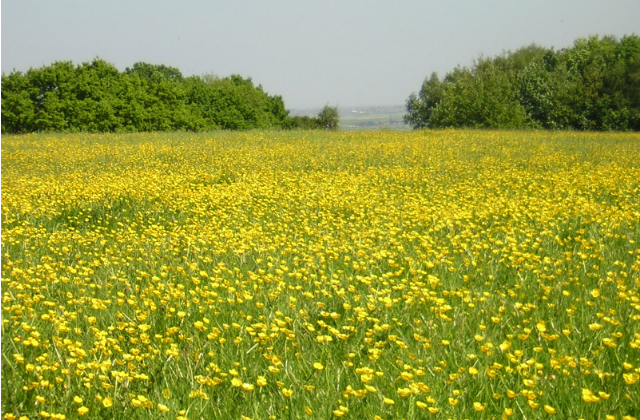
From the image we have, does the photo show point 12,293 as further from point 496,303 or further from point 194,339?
point 496,303

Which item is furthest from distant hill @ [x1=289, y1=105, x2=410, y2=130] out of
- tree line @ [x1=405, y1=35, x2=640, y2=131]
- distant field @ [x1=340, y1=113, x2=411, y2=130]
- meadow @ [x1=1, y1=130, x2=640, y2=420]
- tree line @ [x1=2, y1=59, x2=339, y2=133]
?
meadow @ [x1=1, y1=130, x2=640, y2=420]

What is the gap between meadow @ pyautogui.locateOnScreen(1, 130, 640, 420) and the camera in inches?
98.1

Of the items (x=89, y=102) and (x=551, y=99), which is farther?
(x=551, y=99)

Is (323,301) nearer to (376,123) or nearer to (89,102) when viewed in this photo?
(89,102)

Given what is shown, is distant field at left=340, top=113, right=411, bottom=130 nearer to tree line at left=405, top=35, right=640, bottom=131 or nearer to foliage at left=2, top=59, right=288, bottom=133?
tree line at left=405, top=35, right=640, bottom=131

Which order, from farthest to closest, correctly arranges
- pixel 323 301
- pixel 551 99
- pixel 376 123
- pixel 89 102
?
pixel 376 123 → pixel 551 99 → pixel 89 102 → pixel 323 301

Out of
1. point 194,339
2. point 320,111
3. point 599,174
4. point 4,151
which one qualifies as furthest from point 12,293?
point 320,111

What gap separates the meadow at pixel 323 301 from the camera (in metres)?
2.49

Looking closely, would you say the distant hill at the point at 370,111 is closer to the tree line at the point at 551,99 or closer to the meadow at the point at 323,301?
the tree line at the point at 551,99

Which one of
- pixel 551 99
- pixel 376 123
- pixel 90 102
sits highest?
pixel 90 102

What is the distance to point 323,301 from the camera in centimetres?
370

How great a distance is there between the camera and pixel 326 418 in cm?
233

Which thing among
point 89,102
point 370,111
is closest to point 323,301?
point 89,102

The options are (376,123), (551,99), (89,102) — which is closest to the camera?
(89,102)
